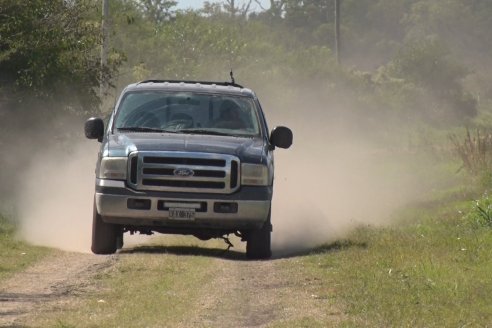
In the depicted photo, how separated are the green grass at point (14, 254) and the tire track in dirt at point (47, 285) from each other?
137 millimetres

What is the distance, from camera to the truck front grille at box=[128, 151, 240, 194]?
52.6 feet

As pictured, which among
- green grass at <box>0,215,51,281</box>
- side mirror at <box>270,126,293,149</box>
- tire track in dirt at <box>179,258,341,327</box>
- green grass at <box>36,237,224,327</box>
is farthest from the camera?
side mirror at <box>270,126,293,149</box>

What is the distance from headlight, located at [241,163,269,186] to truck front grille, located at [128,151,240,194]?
17 cm

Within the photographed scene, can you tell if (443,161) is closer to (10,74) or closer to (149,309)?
(10,74)

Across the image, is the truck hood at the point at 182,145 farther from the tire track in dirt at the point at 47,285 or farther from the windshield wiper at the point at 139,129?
the tire track in dirt at the point at 47,285

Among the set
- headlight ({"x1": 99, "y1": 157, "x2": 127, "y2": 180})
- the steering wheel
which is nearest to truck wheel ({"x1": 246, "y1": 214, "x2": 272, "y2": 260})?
the steering wheel

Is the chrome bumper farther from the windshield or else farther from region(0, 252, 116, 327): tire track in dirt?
the windshield

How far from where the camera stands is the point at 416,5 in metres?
127

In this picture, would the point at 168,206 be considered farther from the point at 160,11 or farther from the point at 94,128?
the point at 160,11

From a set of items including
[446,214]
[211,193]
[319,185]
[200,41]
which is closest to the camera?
[211,193]

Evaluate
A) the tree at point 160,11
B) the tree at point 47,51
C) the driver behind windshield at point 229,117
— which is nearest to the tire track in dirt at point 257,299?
the driver behind windshield at point 229,117

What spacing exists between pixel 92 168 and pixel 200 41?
5091cm

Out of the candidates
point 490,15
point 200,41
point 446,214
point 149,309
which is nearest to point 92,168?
point 446,214

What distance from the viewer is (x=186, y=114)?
1741 centimetres
